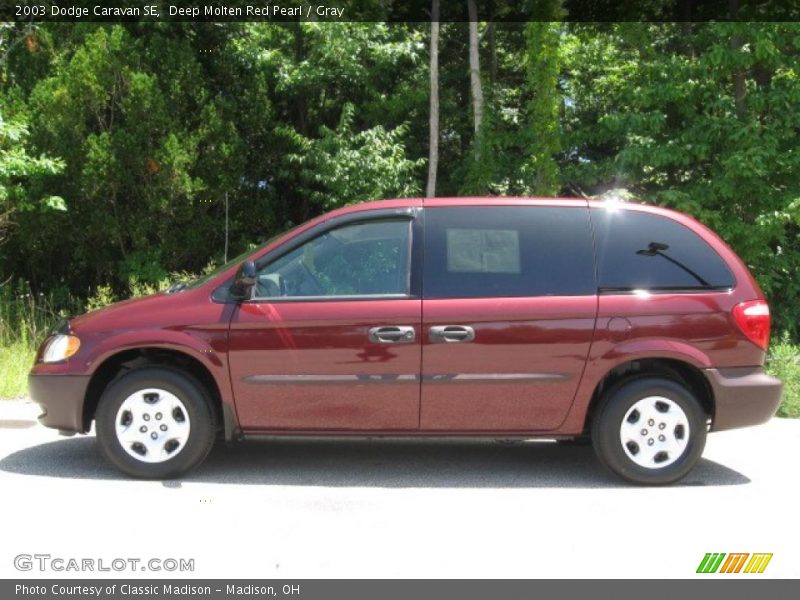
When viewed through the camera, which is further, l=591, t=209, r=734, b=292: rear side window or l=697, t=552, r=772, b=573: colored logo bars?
l=591, t=209, r=734, b=292: rear side window

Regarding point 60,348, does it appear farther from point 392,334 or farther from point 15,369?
point 15,369

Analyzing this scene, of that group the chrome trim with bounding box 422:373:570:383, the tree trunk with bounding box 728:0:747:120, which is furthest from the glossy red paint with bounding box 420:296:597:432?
the tree trunk with bounding box 728:0:747:120

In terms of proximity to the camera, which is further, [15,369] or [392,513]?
[15,369]

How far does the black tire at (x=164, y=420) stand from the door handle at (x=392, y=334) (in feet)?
3.85

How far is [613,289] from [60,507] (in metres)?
3.69

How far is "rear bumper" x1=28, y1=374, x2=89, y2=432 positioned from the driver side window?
52.5 inches

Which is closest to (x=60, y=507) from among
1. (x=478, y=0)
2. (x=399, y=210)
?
(x=399, y=210)

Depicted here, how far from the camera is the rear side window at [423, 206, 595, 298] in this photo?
5973 mm

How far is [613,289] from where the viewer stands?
6.00 metres

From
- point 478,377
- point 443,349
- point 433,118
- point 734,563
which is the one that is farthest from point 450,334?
point 433,118

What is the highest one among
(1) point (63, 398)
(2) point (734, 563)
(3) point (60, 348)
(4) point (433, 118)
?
(4) point (433, 118)

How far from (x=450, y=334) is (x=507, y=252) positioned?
0.69 metres

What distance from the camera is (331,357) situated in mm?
5875

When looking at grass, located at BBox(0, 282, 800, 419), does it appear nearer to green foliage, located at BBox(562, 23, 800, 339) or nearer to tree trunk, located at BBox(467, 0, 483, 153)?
green foliage, located at BBox(562, 23, 800, 339)
